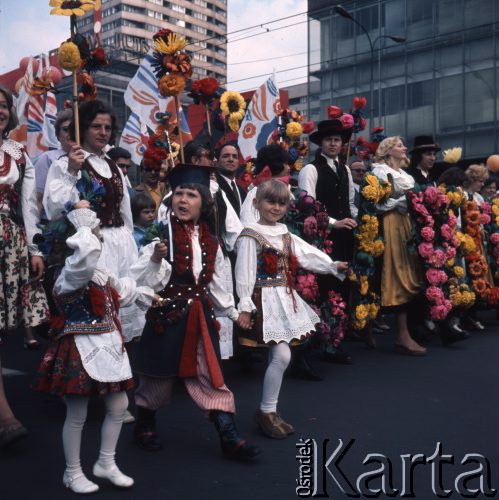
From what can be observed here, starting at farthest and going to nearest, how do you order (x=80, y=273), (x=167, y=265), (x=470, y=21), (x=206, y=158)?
(x=470, y=21) → (x=206, y=158) → (x=167, y=265) → (x=80, y=273)

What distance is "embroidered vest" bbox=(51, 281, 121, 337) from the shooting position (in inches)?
140

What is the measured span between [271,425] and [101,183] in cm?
177

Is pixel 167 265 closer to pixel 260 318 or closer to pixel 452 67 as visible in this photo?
pixel 260 318

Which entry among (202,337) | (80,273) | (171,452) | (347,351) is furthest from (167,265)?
(347,351)

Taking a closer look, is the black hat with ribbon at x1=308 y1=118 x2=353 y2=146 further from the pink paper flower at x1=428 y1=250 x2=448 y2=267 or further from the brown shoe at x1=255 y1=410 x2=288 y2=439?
the brown shoe at x1=255 y1=410 x2=288 y2=439

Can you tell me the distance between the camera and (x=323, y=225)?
20.5 feet

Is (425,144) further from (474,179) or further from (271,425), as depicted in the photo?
(271,425)

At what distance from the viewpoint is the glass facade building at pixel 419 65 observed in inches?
1145

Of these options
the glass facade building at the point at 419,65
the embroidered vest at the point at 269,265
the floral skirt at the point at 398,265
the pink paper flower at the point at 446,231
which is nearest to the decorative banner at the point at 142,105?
the floral skirt at the point at 398,265

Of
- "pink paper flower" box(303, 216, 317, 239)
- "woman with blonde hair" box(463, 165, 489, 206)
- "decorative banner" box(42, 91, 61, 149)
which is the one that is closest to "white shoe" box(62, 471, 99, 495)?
"pink paper flower" box(303, 216, 317, 239)

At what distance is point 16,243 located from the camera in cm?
436

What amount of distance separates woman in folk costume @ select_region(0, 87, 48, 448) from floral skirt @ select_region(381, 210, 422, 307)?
12.2 feet

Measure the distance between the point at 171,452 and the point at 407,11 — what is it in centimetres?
3008

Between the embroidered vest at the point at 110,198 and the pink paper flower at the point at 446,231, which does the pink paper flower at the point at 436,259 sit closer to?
the pink paper flower at the point at 446,231
